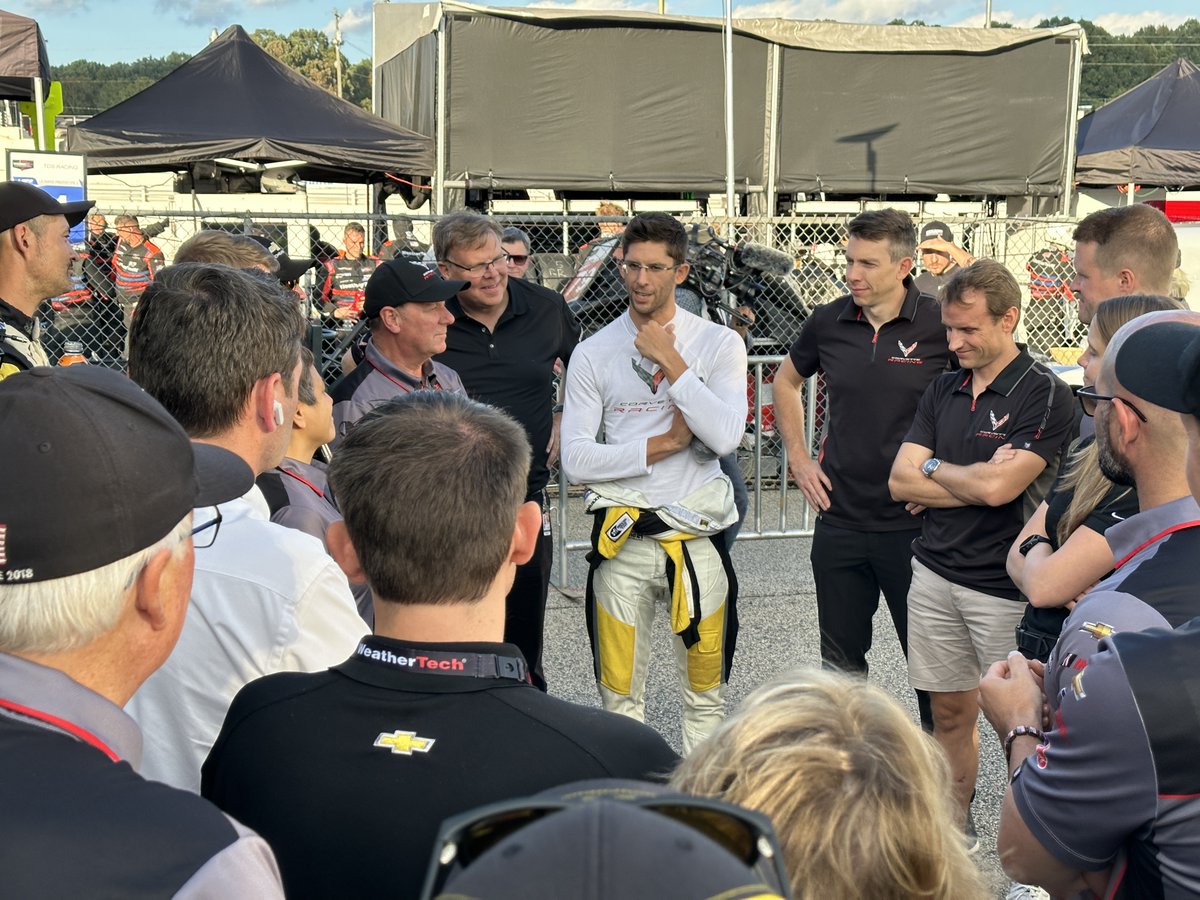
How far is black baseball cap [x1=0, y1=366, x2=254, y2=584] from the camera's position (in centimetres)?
129

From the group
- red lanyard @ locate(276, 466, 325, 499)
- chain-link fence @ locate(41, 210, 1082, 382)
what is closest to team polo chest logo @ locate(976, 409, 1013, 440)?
red lanyard @ locate(276, 466, 325, 499)

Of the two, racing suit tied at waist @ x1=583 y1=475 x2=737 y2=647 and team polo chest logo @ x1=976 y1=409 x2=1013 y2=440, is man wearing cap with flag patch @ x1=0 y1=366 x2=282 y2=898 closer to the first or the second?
racing suit tied at waist @ x1=583 y1=475 x2=737 y2=647

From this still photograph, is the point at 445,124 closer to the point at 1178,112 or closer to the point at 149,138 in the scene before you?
the point at 149,138

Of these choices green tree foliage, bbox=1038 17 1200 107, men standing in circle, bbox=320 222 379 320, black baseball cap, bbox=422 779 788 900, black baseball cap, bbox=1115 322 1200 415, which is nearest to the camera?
black baseball cap, bbox=422 779 788 900

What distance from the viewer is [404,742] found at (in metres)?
1.53

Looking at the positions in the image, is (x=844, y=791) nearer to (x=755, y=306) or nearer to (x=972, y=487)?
(x=972, y=487)

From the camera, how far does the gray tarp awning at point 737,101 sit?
575 inches

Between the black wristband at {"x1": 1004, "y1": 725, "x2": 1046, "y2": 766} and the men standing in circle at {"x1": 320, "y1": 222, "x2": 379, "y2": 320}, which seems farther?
the men standing in circle at {"x1": 320, "y1": 222, "x2": 379, "y2": 320}

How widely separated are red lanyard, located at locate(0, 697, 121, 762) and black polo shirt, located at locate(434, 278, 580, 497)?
355 cm

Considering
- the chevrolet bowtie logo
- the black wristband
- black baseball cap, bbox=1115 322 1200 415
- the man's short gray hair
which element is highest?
black baseball cap, bbox=1115 322 1200 415

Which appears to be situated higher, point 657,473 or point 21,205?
point 21,205

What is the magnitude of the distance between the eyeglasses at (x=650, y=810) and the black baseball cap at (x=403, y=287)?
3528 millimetres

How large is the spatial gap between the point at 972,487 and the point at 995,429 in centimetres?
24

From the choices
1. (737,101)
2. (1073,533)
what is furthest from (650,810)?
(737,101)
